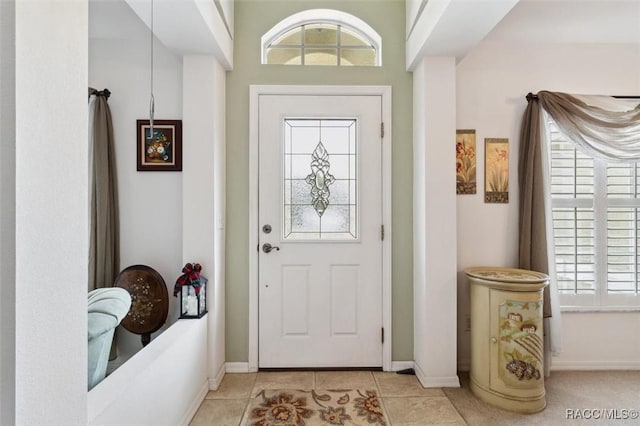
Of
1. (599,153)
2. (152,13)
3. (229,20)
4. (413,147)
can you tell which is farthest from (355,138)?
(599,153)

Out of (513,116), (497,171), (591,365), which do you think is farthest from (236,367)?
(513,116)

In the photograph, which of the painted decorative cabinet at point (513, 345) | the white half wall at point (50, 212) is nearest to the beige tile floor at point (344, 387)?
the painted decorative cabinet at point (513, 345)

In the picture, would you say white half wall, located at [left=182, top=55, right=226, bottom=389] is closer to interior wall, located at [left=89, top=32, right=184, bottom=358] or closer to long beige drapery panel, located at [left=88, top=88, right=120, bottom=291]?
interior wall, located at [left=89, top=32, right=184, bottom=358]

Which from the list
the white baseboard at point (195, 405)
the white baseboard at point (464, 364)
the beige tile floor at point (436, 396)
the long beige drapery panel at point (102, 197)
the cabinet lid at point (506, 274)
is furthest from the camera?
the white baseboard at point (464, 364)

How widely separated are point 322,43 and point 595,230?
104 inches

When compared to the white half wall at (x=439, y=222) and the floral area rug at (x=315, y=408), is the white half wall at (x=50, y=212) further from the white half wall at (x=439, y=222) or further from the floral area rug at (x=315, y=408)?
the white half wall at (x=439, y=222)

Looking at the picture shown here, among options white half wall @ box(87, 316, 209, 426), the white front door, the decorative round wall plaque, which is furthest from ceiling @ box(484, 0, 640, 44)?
the decorative round wall plaque

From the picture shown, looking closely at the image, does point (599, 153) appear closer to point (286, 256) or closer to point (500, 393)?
point (500, 393)

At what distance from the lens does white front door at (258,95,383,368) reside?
2.67 meters

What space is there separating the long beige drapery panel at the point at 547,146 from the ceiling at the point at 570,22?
1.51 ft

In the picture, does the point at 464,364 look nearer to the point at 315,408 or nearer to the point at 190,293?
the point at 315,408

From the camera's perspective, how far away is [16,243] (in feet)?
2.39

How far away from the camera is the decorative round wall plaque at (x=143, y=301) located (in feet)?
8.05

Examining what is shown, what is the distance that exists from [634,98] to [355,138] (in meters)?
2.25
